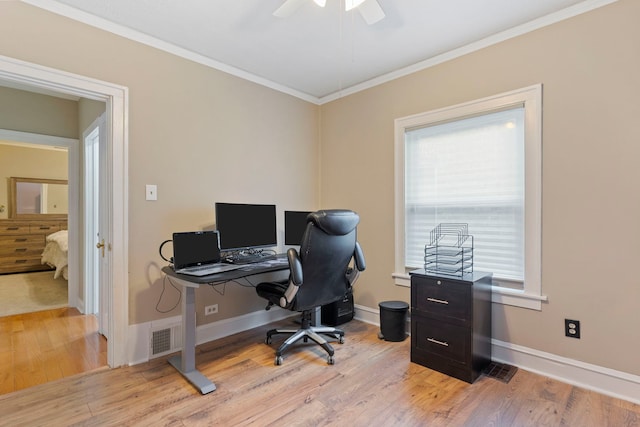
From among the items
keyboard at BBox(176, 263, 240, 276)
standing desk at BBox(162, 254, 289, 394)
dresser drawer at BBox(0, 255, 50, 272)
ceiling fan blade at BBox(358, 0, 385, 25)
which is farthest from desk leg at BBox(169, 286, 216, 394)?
dresser drawer at BBox(0, 255, 50, 272)

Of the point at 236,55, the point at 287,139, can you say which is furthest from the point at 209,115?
the point at 287,139

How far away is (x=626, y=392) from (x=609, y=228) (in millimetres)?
993

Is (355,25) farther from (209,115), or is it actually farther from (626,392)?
(626,392)

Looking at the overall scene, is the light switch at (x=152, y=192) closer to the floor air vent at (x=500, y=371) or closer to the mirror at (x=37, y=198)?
the floor air vent at (x=500, y=371)

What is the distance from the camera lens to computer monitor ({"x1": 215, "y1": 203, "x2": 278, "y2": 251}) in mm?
2729

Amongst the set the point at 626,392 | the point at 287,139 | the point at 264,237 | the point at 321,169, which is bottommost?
the point at 626,392

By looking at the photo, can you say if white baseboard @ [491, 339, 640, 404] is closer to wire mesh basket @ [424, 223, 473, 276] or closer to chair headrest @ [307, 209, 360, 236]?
wire mesh basket @ [424, 223, 473, 276]

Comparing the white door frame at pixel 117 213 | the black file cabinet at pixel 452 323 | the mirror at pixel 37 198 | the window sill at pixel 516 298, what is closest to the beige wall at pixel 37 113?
the white door frame at pixel 117 213

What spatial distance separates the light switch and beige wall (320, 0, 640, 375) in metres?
2.58

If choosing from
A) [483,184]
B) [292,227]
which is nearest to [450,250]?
[483,184]

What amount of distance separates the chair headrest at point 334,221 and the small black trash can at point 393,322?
35.7 inches

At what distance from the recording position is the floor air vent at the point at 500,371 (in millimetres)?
2225

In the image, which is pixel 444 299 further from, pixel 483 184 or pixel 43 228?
pixel 43 228

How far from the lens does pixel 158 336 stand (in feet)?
8.38
